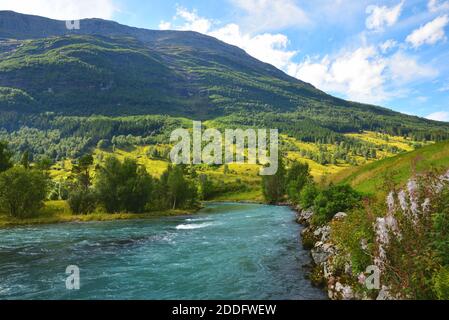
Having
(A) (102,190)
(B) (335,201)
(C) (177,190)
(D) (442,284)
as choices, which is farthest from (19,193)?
(D) (442,284)

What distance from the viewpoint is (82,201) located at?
333ft

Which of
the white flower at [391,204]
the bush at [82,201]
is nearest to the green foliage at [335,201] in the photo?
the white flower at [391,204]

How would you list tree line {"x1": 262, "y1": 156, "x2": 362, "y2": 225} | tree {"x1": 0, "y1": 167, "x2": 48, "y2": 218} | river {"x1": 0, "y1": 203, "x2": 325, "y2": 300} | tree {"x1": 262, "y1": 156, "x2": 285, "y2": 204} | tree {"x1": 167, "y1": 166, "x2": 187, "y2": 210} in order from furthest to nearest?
tree {"x1": 262, "y1": 156, "x2": 285, "y2": 204} → tree {"x1": 167, "y1": 166, "x2": 187, "y2": 210} → tree {"x1": 0, "y1": 167, "x2": 48, "y2": 218} → tree line {"x1": 262, "y1": 156, "x2": 362, "y2": 225} → river {"x1": 0, "y1": 203, "x2": 325, "y2": 300}

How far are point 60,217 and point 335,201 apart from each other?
245 feet

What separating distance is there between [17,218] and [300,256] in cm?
7923

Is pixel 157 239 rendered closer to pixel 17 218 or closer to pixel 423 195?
pixel 423 195

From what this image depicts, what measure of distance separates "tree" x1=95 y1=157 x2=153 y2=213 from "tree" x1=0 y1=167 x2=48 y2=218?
1703 centimetres

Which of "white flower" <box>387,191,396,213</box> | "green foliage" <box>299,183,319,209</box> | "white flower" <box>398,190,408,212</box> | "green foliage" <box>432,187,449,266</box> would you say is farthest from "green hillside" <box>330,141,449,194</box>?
"green foliage" <box>432,187,449,266</box>

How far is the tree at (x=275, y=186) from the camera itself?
16500cm

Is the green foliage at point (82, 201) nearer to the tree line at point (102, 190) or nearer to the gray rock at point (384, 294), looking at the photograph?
the tree line at point (102, 190)

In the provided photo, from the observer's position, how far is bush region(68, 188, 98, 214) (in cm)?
10031

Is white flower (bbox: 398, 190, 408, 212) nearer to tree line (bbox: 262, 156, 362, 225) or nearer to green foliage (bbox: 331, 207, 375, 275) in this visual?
green foliage (bbox: 331, 207, 375, 275)

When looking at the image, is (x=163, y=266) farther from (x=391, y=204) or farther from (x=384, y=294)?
(x=391, y=204)
